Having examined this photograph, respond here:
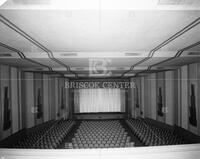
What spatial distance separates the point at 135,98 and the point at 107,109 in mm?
5216

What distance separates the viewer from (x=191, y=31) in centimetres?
442

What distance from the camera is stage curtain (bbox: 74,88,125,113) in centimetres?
2417

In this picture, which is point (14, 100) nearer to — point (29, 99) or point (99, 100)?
point (29, 99)

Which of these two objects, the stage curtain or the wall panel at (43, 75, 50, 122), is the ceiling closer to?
the wall panel at (43, 75, 50, 122)

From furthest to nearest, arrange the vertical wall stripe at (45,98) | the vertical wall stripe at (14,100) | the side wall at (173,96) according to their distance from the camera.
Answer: the vertical wall stripe at (45,98) → the vertical wall stripe at (14,100) → the side wall at (173,96)

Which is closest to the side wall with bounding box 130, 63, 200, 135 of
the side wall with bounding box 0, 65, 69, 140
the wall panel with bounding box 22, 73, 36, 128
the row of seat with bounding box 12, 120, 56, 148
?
the side wall with bounding box 0, 65, 69, 140

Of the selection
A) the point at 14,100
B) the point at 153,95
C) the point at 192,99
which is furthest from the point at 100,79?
the point at 192,99

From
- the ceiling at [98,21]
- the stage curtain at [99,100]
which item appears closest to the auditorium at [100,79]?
the ceiling at [98,21]

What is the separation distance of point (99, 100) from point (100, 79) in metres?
3.61

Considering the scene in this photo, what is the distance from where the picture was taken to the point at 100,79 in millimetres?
22953

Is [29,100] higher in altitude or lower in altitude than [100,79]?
lower

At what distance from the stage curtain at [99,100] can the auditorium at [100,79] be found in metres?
0.15

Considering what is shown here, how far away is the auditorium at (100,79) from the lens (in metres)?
2.88

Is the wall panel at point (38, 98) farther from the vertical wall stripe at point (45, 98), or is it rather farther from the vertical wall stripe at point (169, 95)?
the vertical wall stripe at point (169, 95)
